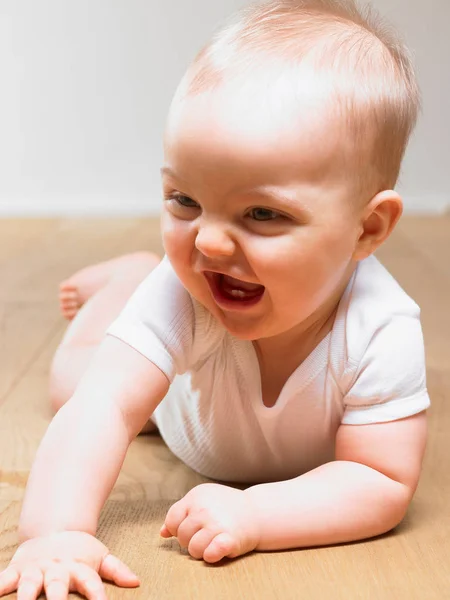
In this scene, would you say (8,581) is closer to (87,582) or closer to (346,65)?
(87,582)

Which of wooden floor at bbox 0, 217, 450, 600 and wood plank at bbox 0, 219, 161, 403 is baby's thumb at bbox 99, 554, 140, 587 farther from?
wood plank at bbox 0, 219, 161, 403

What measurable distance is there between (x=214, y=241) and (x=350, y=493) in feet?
0.76

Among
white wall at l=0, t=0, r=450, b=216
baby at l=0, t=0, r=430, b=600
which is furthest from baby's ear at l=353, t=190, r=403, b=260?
white wall at l=0, t=0, r=450, b=216

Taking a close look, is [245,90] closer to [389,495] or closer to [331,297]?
[331,297]

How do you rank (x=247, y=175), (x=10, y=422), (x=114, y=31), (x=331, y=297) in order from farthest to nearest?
(x=114, y=31), (x=10, y=422), (x=331, y=297), (x=247, y=175)

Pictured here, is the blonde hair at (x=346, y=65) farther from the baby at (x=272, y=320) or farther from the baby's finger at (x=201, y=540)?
the baby's finger at (x=201, y=540)

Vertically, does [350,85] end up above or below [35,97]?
above

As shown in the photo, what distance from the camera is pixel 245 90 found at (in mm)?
731

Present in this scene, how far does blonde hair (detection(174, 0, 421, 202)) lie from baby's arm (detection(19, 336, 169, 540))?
237mm

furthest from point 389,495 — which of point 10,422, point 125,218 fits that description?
point 125,218

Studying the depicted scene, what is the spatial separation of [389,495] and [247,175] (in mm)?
287

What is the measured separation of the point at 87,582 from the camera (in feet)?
2.24

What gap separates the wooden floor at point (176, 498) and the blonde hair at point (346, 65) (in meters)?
0.29

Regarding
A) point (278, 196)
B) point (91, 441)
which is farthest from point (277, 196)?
point (91, 441)
